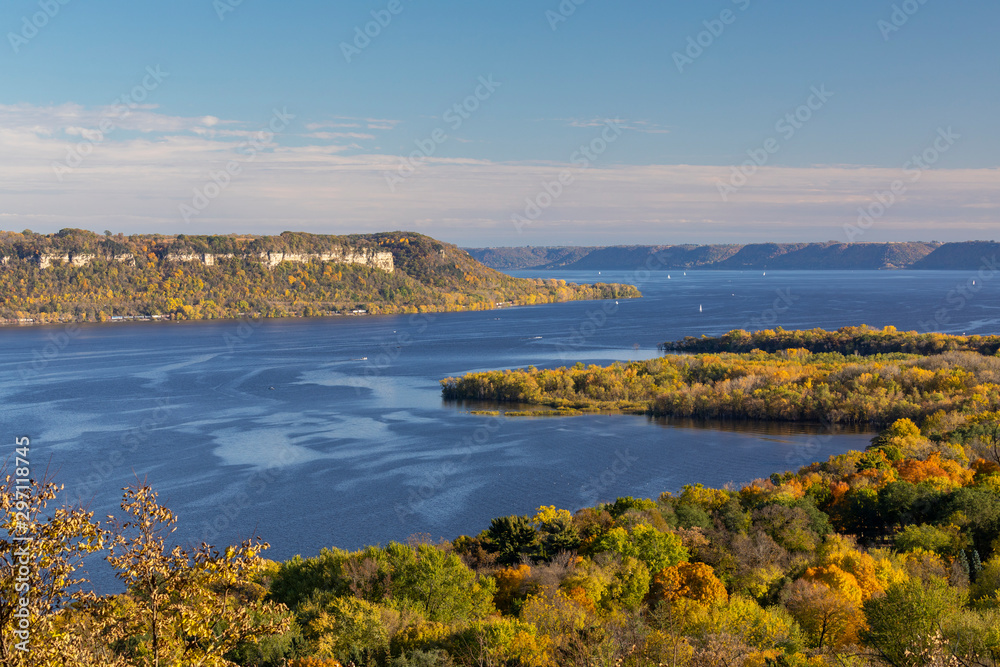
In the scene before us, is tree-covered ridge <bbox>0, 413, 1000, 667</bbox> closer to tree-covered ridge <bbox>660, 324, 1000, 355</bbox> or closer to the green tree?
the green tree

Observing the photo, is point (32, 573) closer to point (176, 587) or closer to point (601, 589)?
point (176, 587)

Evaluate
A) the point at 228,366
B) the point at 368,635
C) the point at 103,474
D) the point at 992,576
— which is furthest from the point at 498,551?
the point at 228,366

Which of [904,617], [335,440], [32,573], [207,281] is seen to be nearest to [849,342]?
[335,440]

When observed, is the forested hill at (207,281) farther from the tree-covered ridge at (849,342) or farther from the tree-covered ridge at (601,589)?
the tree-covered ridge at (601,589)

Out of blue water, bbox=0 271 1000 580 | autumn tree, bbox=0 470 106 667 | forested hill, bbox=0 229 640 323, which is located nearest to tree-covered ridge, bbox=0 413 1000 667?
autumn tree, bbox=0 470 106 667

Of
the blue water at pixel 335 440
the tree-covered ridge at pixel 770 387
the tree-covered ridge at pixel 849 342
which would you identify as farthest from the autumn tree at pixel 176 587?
the tree-covered ridge at pixel 849 342

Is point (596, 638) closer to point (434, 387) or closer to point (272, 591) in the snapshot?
point (272, 591)
